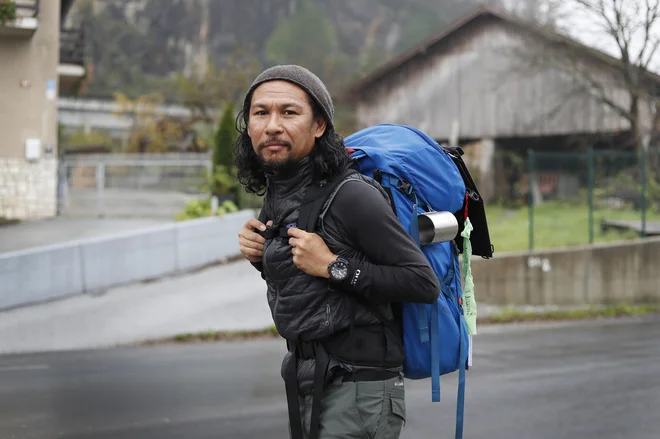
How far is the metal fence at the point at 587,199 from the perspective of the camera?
631 inches

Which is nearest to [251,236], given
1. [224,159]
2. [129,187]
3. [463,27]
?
[224,159]

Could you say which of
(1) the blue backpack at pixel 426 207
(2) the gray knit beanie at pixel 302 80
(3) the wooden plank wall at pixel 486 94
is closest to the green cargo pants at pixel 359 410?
(1) the blue backpack at pixel 426 207

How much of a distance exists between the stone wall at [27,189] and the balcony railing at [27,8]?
3.25 metres

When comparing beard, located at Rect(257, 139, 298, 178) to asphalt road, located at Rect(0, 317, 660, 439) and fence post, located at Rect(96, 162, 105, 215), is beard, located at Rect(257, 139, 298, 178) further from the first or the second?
fence post, located at Rect(96, 162, 105, 215)

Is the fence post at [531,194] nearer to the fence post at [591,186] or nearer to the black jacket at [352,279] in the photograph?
the fence post at [591,186]

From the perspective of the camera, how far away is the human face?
289 centimetres

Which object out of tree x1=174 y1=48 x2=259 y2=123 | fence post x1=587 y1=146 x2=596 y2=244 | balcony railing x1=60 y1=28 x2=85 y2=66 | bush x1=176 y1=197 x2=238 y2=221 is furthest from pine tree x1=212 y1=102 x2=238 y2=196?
tree x1=174 y1=48 x2=259 y2=123

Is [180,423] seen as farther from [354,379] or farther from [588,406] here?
[354,379]

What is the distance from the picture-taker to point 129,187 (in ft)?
67.1

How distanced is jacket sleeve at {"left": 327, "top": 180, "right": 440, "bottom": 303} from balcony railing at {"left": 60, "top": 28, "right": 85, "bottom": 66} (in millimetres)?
23026

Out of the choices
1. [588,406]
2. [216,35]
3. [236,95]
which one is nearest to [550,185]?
[588,406]

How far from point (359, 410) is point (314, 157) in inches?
32.9

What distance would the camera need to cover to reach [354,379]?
9.53 feet

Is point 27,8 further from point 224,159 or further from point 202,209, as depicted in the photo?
point 202,209
